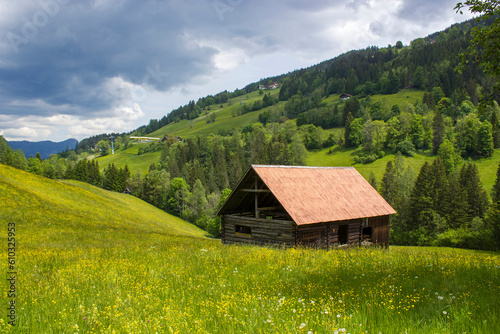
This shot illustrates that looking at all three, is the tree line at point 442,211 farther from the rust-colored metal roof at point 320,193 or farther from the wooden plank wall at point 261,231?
→ the wooden plank wall at point 261,231

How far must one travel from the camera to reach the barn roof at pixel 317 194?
22828 millimetres

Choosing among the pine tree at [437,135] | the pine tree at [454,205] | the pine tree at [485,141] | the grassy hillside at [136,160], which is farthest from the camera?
the grassy hillside at [136,160]

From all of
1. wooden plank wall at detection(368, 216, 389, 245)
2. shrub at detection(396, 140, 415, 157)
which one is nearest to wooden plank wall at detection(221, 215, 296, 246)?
wooden plank wall at detection(368, 216, 389, 245)

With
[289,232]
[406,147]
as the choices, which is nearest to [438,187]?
[406,147]

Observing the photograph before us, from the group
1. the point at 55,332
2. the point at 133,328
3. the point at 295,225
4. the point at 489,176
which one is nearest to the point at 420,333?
the point at 133,328

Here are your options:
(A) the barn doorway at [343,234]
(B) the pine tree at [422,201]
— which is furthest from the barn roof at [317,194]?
(B) the pine tree at [422,201]

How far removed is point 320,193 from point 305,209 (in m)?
3.46

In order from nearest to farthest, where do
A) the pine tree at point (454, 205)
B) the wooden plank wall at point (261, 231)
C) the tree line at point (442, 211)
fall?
the wooden plank wall at point (261, 231) → the tree line at point (442, 211) → the pine tree at point (454, 205)

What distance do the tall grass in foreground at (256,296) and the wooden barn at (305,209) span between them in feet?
44.7

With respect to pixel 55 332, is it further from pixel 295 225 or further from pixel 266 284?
pixel 295 225

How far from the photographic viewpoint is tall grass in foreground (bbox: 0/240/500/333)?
15.0 feet

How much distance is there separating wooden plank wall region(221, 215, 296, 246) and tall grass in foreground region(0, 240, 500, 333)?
44.1 feet

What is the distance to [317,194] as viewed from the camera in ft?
83.0

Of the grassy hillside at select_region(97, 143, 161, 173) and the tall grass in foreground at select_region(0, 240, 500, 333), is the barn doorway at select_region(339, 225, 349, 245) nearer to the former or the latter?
the tall grass in foreground at select_region(0, 240, 500, 333)
